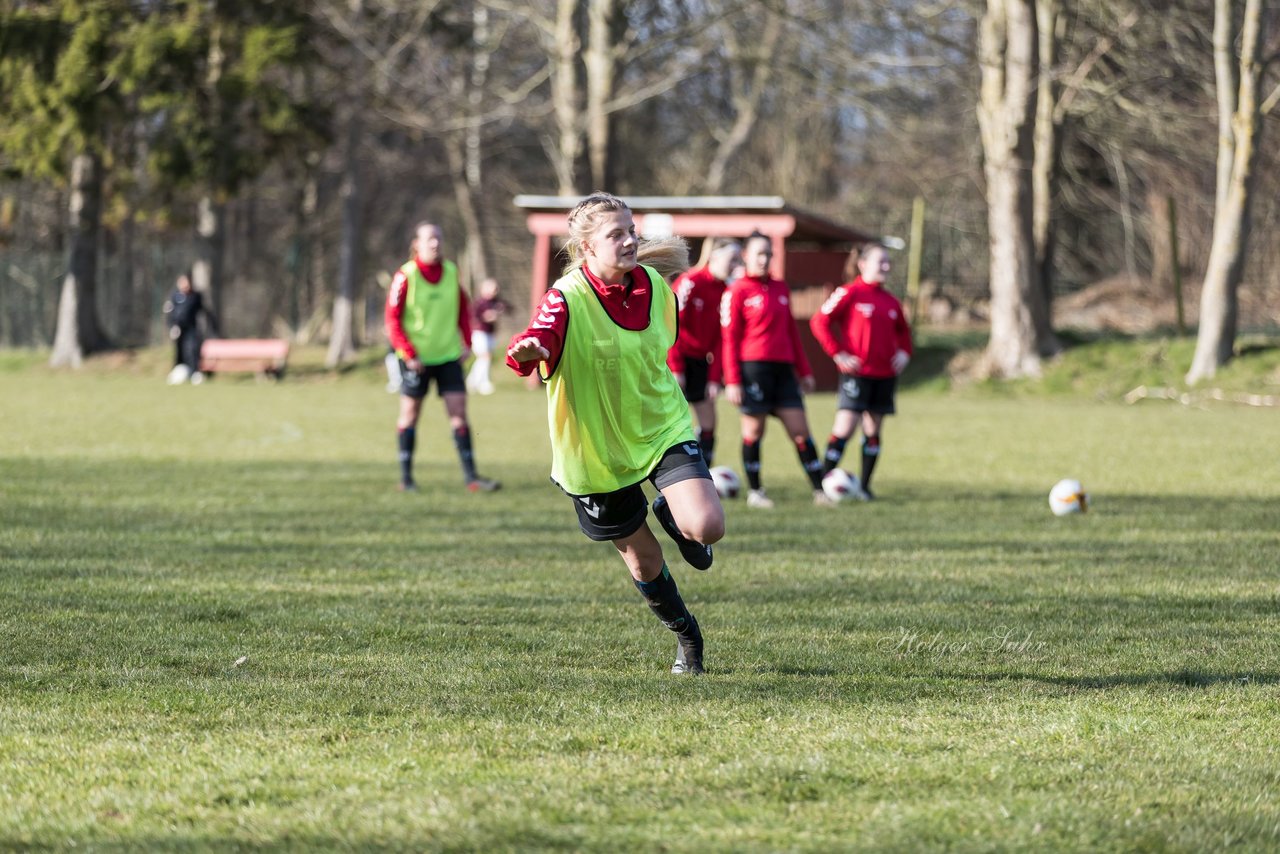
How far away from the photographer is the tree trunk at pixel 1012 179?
24.2 metres

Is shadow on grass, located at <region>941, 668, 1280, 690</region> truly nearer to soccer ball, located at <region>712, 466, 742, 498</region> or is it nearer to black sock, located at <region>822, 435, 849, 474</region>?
soccer ball, located at <region>712, 466, 742, 498</region>

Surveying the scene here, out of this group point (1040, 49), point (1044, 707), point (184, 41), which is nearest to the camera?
point (1044, 707)

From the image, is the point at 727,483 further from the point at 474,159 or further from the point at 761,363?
the point at 474,159

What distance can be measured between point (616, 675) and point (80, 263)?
2945 centimetres

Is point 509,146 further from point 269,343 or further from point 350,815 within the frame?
point 350,815

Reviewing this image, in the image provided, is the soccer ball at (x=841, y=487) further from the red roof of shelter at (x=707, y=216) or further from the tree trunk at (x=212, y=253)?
the tree trunk at (x=212, y=253)

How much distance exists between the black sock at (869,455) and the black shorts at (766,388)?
619 millimetres

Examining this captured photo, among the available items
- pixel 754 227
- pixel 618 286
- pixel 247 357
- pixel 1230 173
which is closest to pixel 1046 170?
pixel 1230 173

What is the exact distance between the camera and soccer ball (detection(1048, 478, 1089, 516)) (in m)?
10.4

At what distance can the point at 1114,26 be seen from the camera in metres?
27.1

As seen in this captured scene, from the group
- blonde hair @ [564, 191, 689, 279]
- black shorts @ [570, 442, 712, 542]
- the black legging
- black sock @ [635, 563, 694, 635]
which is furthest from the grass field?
the black legging

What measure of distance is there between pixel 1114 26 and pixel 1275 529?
19225 mm

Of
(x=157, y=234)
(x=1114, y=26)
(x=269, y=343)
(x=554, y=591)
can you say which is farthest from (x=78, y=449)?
(x=157, y=234)

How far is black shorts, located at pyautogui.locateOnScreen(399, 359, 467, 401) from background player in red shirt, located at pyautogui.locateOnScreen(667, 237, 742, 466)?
161 centimetres
